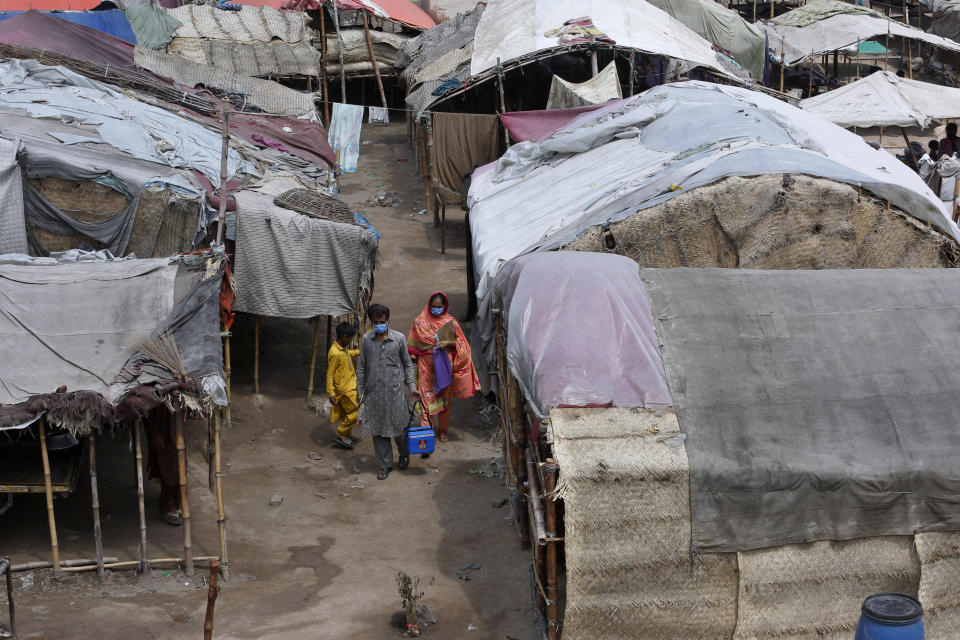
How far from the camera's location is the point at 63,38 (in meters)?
15.4

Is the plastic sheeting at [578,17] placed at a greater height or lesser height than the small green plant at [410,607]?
greater

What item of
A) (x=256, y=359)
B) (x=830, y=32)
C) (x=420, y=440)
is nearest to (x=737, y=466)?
(x=420, y=440)

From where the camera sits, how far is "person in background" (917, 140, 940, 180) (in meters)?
14.7

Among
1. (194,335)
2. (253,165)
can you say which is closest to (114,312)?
Answer: (194,335)

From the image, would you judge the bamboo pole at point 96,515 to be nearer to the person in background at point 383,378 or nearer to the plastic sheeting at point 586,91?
the person in background at point 383,378

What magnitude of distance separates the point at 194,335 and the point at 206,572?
1.65 meters

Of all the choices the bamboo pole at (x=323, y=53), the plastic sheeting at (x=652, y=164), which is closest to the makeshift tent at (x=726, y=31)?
the bamboo pole at (x=323, y=53)

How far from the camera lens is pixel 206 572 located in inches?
291

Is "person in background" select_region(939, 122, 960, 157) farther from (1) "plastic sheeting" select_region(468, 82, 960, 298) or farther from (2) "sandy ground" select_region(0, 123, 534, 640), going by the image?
(2) "sandy ground" select_region(0, 123, 534, 640)

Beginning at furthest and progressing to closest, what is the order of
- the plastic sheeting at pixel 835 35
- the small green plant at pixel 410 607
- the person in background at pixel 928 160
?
1. the plastic sheeting at pixel 835 35
2. the person in background at pixel 928 160
3. the small green plant at pixel 410 607

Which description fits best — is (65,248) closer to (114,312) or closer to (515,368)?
(114,312)

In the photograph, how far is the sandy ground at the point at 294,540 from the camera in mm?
6684

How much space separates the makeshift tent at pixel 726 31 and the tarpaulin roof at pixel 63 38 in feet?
36.5

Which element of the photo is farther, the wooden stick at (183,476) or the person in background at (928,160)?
the person in background at (928,160)
